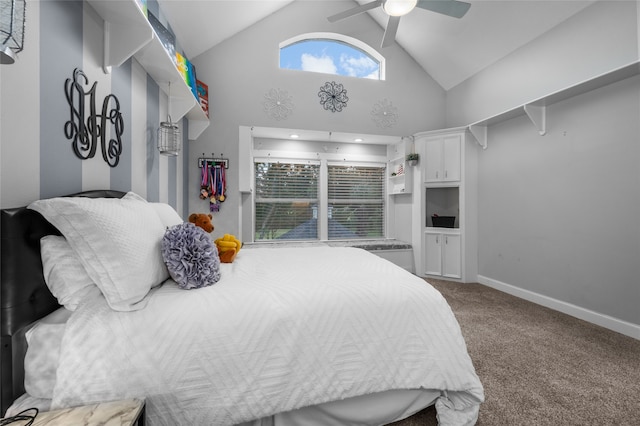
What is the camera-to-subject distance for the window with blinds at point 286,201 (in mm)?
3865

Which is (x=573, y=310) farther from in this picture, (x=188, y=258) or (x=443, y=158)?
(x=188, y=258)

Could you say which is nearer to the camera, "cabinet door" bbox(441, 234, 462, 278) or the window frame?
"cabinet door" bbox(441, 234, 462, 278)

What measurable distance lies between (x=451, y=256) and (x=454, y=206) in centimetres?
76

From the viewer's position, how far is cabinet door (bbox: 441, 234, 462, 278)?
352 centimetres

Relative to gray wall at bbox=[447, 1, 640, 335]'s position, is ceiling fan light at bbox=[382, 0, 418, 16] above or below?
above

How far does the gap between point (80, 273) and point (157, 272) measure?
24 centimetres

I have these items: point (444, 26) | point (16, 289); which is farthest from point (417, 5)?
point (16, 289)

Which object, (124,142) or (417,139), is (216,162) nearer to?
(124,142)

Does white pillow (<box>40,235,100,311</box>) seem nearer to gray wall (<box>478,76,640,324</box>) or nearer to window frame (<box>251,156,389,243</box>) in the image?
window frame (<box>251,156,389,243</box>)

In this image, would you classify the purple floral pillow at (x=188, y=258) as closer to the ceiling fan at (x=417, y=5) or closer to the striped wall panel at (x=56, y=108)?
the striped wall panel at (x=56, y=108)

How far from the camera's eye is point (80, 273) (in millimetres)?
944

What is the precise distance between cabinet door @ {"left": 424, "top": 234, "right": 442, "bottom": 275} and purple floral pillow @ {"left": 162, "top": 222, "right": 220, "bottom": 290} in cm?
317

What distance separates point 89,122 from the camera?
133 cm

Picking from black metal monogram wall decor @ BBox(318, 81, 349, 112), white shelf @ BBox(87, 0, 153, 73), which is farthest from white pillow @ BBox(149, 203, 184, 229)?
black metal monogram wall decor @ BBox(318, 81, 349, 112)
